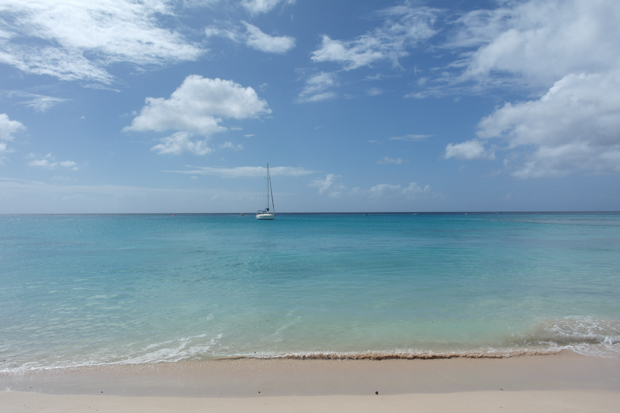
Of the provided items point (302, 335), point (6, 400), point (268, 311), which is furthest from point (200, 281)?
point (6, 400)

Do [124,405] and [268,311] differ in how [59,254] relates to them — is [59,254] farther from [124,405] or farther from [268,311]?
[124,405]

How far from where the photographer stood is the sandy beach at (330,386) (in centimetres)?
483

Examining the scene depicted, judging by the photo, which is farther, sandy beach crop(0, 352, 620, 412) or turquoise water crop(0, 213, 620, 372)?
turquoise water crop(0, 213, 620, 372)

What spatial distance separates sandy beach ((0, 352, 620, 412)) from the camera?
4832 millimetres

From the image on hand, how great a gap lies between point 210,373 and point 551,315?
29.5ft

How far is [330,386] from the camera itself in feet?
17.8

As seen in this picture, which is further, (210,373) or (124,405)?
(210,373)

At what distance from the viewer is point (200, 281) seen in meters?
14.1

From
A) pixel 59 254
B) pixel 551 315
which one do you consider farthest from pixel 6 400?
pixel 59 254

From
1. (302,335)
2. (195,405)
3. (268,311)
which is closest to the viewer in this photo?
(195,405)

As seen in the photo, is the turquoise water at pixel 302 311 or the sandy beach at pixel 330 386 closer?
the sandy beach at pixel 330 386

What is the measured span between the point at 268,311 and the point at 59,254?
21.6 meters

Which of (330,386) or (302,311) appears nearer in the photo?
(330,386)

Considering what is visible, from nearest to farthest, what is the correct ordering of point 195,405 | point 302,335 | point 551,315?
1. point 195,405
2. point 302,335
3. point 551,315
